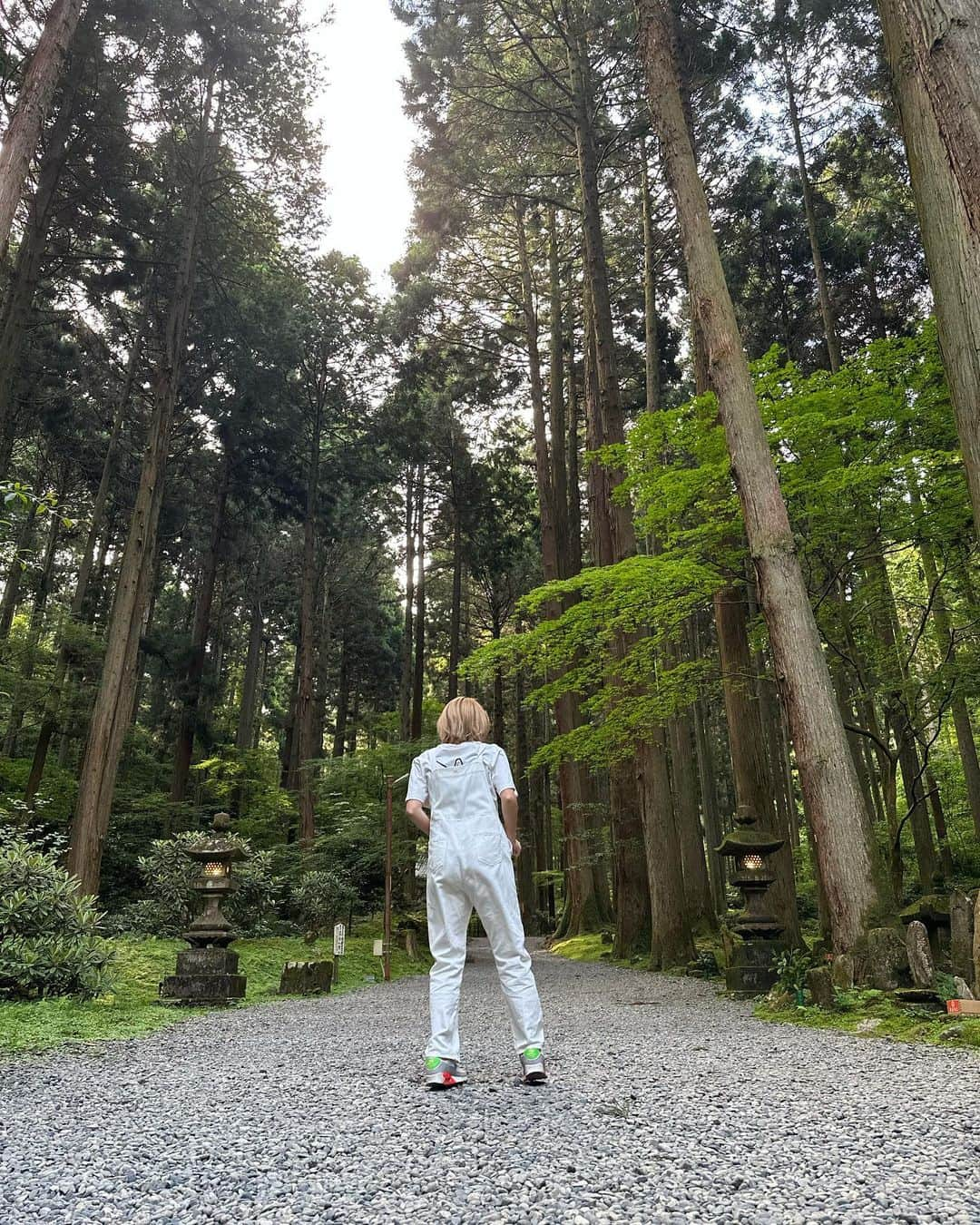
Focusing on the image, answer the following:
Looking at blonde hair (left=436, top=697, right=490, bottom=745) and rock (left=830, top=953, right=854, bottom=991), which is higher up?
blonde hair (left=436, top=697, right=490, bottom=745)

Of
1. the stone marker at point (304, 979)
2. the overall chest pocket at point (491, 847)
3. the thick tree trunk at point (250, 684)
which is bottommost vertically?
the stone marker at point (304, 979)

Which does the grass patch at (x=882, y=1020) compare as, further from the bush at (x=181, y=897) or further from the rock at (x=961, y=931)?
the bush at (x=181, y=897)

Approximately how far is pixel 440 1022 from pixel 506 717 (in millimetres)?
27426

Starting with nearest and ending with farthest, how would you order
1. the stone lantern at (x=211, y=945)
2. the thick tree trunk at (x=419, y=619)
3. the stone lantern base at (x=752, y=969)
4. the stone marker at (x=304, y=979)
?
the stone lantern base at (x=752, y=969) < the stone lantern at (x=211, y=945) < the stone marker at (x=304, y=979) < the thick tree trunk at (x=419, y=619)

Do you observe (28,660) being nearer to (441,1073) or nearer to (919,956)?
(441,1073)

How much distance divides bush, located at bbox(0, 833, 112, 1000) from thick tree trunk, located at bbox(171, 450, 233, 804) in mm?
9100

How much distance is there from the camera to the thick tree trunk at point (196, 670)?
15.5 meters

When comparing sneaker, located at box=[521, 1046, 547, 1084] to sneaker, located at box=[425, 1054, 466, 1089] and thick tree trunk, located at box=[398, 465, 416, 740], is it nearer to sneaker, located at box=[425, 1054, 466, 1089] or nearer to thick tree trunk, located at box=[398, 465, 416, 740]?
sneaker, located at box=[425, 1054, 466, 1089]

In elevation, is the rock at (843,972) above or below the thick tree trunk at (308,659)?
below

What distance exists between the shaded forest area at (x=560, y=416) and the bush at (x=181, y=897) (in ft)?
4.71

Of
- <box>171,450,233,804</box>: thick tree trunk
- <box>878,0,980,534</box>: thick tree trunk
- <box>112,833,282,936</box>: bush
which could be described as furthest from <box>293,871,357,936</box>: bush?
<box>878,0,980,534</box>: thick tree trunk

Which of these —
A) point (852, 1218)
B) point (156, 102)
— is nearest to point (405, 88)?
point (156, 102)

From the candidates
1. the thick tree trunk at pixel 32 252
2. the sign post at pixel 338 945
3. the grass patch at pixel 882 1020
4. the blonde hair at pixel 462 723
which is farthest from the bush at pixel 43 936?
the thick tree trunk at pixel 32 252

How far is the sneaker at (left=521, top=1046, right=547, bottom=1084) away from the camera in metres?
2.78
